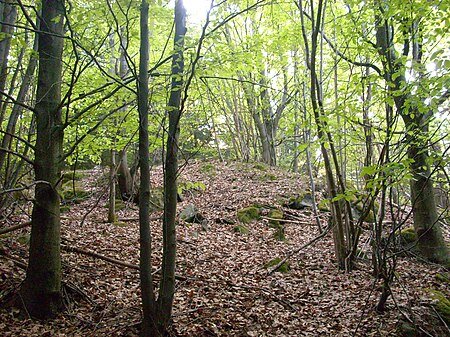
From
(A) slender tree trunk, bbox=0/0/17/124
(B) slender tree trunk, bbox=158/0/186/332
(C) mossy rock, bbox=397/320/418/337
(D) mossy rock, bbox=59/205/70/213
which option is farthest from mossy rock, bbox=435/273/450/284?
(D) mossy rock, bbox=59/205/70/213

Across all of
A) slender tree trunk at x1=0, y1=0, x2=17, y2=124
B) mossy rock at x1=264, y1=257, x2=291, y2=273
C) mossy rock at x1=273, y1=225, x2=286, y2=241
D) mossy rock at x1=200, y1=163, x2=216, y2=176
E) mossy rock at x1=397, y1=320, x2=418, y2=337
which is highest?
slender tree trunk at x1=0, y1=0, x2=17, y2=124

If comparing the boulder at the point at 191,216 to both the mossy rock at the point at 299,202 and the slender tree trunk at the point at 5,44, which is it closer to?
the mossy rock at the point at 299,202

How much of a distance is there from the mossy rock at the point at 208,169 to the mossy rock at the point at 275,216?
15.2ft

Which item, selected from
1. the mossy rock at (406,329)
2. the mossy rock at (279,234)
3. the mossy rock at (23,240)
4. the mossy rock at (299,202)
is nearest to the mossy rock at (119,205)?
the mossy rock at (23,240)

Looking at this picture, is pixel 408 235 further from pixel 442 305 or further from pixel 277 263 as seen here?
pixel 442 305

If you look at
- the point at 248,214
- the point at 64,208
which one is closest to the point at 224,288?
the point at 248,214

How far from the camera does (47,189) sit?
3871 mm

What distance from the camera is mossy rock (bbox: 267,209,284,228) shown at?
9.22 m

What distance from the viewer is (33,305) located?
3832 millimetres

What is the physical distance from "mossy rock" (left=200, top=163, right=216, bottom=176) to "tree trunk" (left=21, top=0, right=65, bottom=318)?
33.4 ft

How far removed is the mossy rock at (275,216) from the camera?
9217 millimetres

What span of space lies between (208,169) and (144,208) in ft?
36.6

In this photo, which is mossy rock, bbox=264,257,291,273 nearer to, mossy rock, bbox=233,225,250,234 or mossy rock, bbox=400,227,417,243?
mossy rock, bbox=233,225,250,234

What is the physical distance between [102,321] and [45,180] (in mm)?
1798
